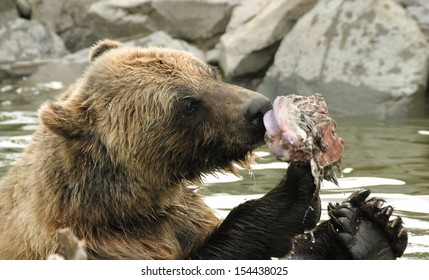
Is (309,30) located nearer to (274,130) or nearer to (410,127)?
(410,127)

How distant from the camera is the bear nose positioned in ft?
16.7

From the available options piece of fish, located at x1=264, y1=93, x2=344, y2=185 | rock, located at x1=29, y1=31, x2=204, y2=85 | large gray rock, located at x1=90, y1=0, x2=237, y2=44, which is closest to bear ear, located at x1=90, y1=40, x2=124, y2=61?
piece of fish, located at x1=264, y1=93, x2=344, y2=185

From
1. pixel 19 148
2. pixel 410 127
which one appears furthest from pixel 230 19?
pixel 19 148

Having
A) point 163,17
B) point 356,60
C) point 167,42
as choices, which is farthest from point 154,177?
point 163,17

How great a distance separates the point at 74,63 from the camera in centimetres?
1495

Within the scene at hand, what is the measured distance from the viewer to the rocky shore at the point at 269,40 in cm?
1138

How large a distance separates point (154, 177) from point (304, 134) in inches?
35.7

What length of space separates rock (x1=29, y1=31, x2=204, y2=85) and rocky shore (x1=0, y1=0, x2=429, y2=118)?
0.07 ft

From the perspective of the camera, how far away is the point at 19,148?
375 inches

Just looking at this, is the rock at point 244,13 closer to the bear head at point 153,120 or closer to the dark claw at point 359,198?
the bear head at point 153,120

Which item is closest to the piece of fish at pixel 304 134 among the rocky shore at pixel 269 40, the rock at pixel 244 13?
the rocky shore at pixel 269 40

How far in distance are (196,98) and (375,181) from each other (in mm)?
3167

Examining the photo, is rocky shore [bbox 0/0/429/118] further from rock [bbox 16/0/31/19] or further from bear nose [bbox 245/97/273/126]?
bear nose [bbox 245/97/273/126]

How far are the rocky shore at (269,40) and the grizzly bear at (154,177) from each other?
19.4 feet
